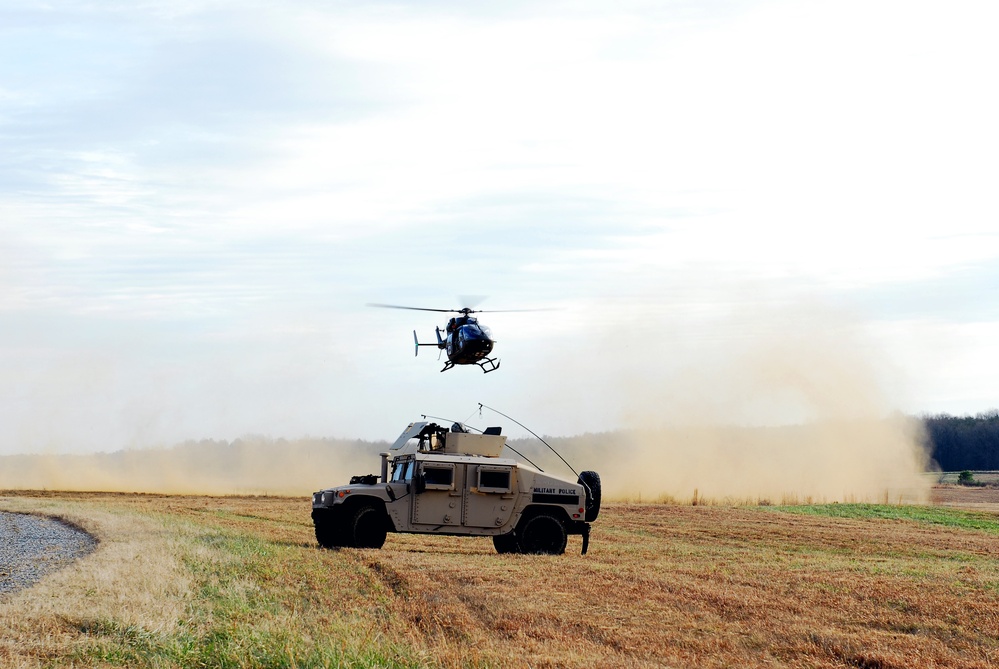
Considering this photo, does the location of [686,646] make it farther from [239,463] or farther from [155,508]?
[239,463]

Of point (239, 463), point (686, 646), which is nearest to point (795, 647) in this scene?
point (686, 646)

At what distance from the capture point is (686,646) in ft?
36.9

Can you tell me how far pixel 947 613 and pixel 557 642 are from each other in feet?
17.7

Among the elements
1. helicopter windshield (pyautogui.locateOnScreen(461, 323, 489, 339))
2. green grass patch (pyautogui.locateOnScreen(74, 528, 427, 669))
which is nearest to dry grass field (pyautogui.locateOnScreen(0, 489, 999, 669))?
green grass patch (pyautogui.locateOnScreen(74, 528, 427, 669))

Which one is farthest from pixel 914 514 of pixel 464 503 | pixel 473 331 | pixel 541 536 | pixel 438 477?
pixel 438 477

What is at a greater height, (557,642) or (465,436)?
(465,436)

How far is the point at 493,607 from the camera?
1338 centimetres

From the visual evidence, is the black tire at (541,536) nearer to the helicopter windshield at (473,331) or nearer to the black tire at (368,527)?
the black tire at (368,527)

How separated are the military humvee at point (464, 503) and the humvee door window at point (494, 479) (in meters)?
0.02

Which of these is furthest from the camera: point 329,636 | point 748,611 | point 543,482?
point 543,482

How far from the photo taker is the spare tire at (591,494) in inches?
944

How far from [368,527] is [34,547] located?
21.6ft

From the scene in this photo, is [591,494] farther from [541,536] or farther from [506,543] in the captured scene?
[506,543]

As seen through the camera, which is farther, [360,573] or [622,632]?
[360,573]
